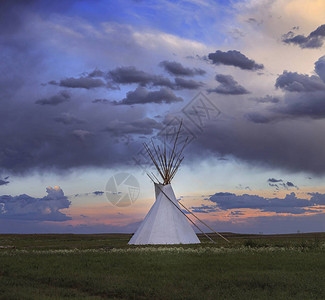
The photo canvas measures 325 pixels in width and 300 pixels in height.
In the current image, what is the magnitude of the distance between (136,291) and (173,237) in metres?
21.4

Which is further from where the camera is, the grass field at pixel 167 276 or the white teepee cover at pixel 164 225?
the white teepee cover at pixel 164 225

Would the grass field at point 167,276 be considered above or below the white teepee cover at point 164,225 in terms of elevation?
below

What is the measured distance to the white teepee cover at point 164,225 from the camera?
36500 mm

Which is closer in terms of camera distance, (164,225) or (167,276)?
(167,276)

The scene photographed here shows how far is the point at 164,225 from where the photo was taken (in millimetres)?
36750

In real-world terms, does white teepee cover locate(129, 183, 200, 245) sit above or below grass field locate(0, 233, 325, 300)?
above

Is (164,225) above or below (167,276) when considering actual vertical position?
above

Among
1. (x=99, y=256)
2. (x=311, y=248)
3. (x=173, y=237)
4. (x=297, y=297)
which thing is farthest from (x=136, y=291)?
(x=173, y=237)

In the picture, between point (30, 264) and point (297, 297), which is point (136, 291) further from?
point (30, 264)

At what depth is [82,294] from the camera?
15094 millimetres

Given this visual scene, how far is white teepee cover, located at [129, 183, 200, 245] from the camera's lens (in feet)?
120

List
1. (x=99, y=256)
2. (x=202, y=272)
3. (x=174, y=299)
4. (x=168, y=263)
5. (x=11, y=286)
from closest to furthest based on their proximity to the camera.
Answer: (x=174, y=299) < (x=11, y=286) < (x=202, y=272) < (x=168, y=263) < (x=99, y=256)

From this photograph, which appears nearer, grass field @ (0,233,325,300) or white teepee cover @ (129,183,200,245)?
grass field @ (0,233,325,300)

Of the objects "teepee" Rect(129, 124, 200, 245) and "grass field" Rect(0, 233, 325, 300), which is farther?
"teepee" Rect(129, 124, 200, 245)
